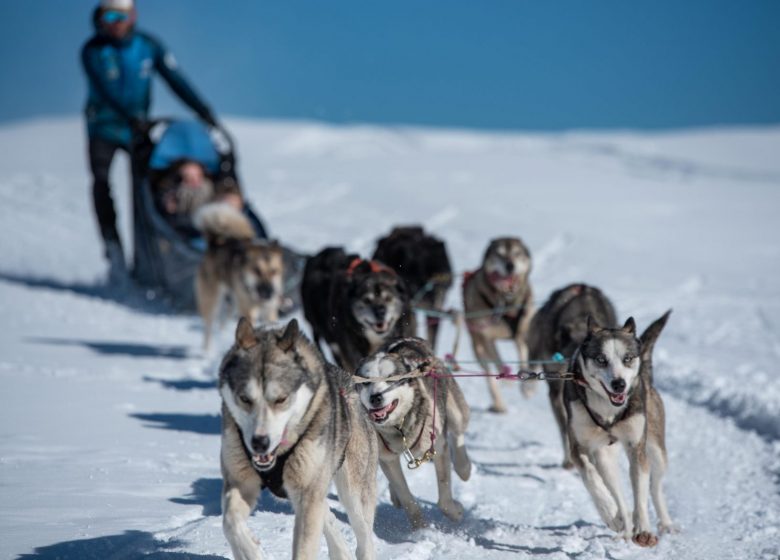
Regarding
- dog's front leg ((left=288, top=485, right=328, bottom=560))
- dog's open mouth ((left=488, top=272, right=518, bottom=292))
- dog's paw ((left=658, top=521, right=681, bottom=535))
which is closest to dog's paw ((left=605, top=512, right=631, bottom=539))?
dog's paw ((left=658, top=521, right=681, bottom=535))

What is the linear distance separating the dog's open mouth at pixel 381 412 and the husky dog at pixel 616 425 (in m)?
0.75

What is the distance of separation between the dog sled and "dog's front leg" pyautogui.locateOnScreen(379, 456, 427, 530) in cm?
405

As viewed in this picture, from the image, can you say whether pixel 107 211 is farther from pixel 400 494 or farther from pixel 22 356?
pixel 400 494

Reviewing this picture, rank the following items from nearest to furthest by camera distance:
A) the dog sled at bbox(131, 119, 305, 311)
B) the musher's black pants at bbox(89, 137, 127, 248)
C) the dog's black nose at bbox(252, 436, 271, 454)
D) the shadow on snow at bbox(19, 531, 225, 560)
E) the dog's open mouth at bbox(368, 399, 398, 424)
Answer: the dog's black nose at bbox(252, 436, 271, 454) < the shadow on snow at bbox(19, 531, 225, 560) < the dog's open mouth at bbox(368, 399, 398, 424) < the dog sled at bbox(131, 119, 305, 311) < the musher's black pants at bbox(89, 137, 127, 248)

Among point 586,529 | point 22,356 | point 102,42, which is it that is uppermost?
point 102,42

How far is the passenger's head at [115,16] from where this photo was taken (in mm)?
8250

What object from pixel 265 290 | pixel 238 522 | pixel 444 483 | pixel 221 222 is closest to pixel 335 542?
pixel 238 522

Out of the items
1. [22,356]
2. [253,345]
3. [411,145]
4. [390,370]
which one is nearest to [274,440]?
[253,345]

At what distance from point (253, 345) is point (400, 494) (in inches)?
46.0

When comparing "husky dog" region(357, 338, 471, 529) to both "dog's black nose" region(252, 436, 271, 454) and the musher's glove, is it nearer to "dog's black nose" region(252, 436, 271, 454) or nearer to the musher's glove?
"dog's black nose" region(252, 436, 271, 454)

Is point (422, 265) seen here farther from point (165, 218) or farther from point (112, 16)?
point (112, 16)

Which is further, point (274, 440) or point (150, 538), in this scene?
point (150, 538)

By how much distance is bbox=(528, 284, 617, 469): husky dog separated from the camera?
4.49 m

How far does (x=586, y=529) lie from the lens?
3779 mm
